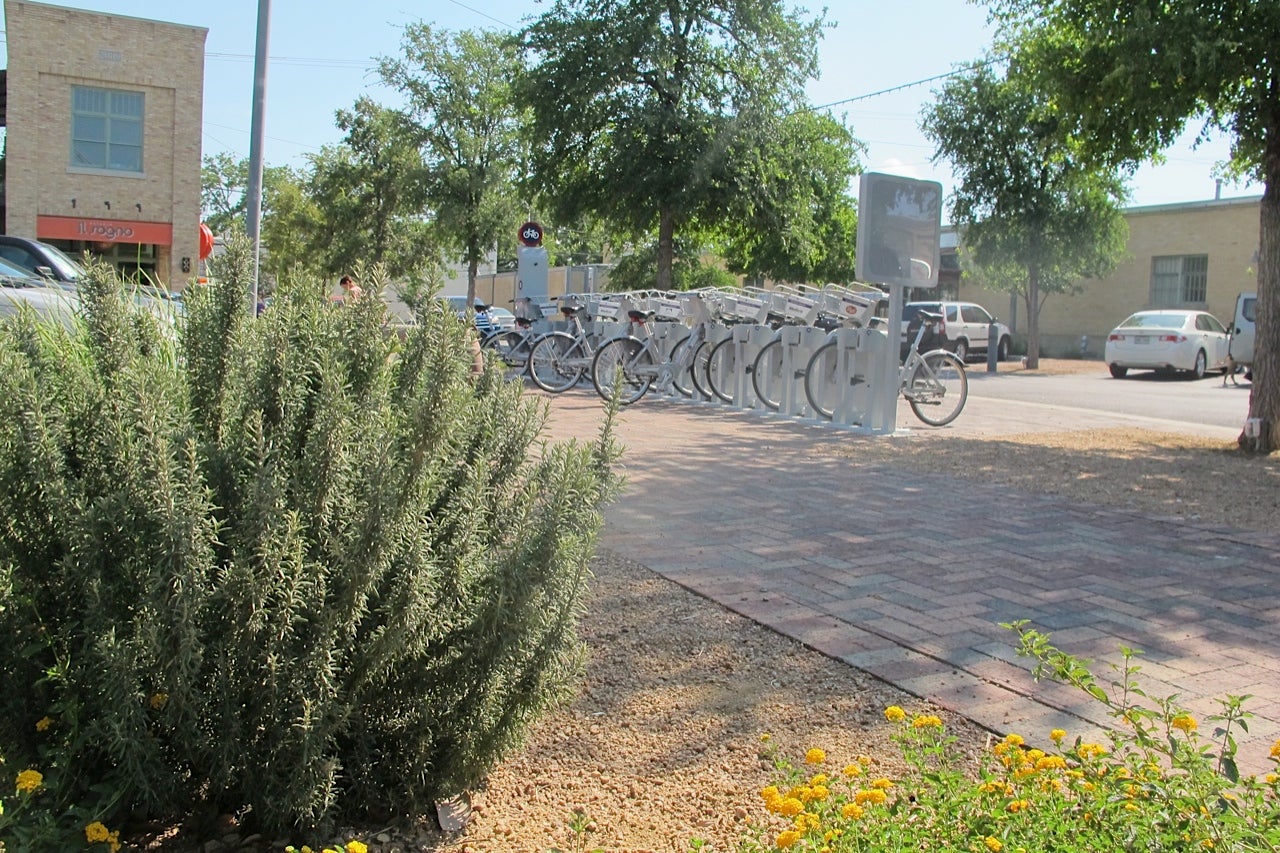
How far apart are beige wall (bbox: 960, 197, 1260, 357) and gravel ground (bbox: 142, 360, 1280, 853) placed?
101 feet

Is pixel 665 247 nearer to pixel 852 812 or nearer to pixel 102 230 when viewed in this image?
pixel 102 230

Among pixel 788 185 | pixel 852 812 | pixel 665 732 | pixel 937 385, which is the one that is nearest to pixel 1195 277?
pixel 788 185

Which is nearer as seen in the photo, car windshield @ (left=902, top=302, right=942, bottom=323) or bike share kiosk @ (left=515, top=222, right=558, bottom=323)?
bike share kiosk @ (left=515, top=222, right=558, bottom=323)

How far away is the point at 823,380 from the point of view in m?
11.8

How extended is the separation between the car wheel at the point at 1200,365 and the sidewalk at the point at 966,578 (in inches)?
747

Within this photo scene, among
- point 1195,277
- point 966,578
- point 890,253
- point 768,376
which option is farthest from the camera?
point 1195,277

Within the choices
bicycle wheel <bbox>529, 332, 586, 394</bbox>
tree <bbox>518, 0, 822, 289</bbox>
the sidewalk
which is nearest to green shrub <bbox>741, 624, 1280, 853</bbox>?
the sidewalk

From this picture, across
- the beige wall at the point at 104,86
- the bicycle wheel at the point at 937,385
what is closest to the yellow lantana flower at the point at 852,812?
the bicycle wheel at the point at 937,385

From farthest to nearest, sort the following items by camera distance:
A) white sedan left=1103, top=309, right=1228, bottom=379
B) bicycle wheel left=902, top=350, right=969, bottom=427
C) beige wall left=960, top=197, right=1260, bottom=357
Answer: beige wall left=960, top=197, right=1260, bottom=357
white sedan left=1103, top=309, right=1228, bottom=379
bicycle wheel left=902, top=350, right=969, bottom=427

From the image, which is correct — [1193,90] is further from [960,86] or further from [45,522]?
[960,86]

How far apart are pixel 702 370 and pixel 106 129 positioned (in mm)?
24601

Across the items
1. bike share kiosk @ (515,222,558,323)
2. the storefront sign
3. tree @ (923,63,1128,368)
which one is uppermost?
tree @ (923,63,1128,368)

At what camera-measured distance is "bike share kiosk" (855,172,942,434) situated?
1088 cm

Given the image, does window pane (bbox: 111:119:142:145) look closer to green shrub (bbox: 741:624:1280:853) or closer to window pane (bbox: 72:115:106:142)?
window pane (bbox: 72:115:106:142)
